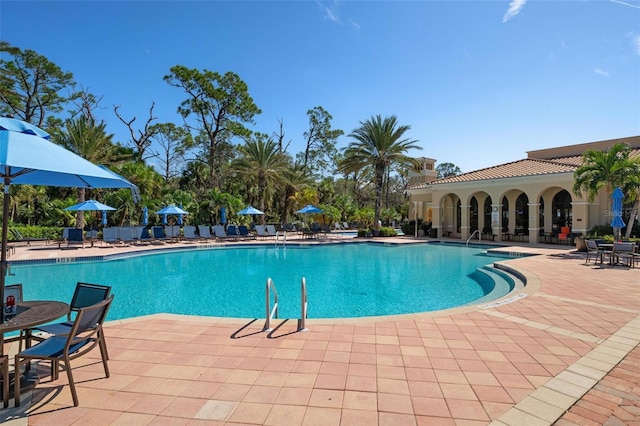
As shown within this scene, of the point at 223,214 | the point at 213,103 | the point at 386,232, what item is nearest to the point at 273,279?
the point at 223,214

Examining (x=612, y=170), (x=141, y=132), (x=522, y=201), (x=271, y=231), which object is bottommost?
(x=271, y=231)

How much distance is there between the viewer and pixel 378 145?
23.7 m

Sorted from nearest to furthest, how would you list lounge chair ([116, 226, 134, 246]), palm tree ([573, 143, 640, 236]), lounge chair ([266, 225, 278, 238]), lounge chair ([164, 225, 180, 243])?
palm tree ([573, 143, 640, 236]), lounge chair ([116, 226, 134, 246]), lounge chair ([164, 225, 180, 243]), lounge chair ([266, 225, 278, 238])

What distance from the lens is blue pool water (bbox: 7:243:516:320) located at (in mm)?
7609

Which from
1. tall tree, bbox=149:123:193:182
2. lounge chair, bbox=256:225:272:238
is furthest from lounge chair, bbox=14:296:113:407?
tall tree, bbox=149:123:193:182

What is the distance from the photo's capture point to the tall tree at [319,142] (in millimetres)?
41438

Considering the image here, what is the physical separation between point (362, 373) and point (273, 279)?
24.3 feet

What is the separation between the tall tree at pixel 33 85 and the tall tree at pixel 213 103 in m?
8.77

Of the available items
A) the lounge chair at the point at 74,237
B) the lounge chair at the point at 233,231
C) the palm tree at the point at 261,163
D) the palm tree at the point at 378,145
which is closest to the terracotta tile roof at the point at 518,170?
the palm tree at the point at 378,145

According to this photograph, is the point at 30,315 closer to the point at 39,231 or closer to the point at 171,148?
the point at 39,231

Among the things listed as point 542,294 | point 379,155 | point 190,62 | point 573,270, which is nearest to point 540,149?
point 379,155

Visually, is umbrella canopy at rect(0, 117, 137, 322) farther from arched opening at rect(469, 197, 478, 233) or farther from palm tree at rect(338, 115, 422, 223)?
arched opening at rect(469, 197, 478, 233)

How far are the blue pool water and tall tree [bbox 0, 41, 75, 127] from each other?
21871 mm

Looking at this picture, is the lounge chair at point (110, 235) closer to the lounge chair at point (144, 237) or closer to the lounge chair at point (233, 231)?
the lounge chair at point (144, 237)
